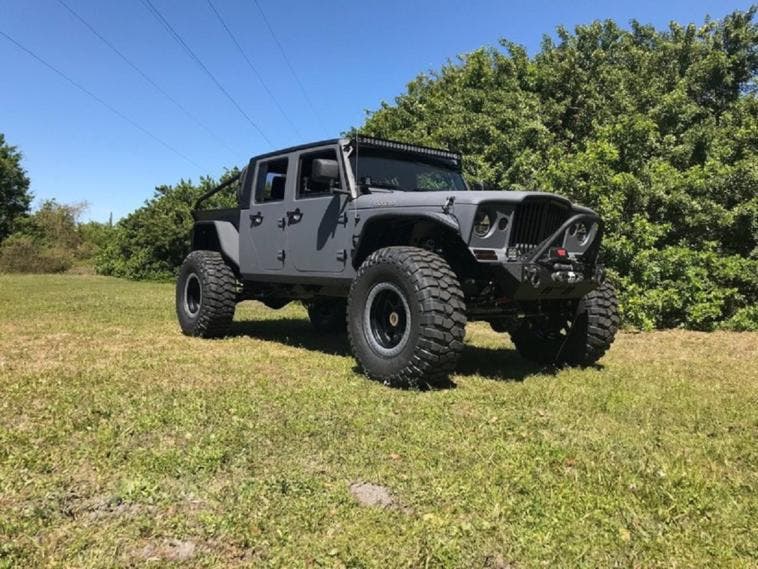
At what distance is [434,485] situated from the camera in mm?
2988

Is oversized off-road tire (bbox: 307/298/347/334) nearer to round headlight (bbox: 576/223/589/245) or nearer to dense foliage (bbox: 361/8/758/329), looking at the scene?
round headlight (bbox: 576/223/589/245)

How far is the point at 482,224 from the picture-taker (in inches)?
197

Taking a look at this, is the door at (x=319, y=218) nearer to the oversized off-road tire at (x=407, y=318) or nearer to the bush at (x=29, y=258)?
the oversized off-road tire at (x=407, y=318)

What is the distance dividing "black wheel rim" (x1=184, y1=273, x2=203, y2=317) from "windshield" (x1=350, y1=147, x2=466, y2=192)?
3024 mm

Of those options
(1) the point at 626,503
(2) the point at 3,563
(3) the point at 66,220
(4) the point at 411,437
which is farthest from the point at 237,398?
(3) the point at 66,220

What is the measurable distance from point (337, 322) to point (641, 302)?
4592mm

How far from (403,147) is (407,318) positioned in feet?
7.39

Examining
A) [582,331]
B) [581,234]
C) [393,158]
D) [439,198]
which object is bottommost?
[582,331]

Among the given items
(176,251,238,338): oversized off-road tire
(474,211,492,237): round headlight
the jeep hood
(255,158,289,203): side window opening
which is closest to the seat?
(255,158,289,203): side window opening

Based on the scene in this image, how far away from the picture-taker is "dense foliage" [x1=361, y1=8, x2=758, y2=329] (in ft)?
32.9

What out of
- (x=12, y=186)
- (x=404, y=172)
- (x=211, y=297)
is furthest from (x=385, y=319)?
(x=12, y=186)

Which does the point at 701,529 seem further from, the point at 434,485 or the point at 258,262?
the point at 258,262

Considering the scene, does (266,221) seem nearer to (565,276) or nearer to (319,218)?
(319,218)

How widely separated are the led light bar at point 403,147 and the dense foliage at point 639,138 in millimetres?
4295
